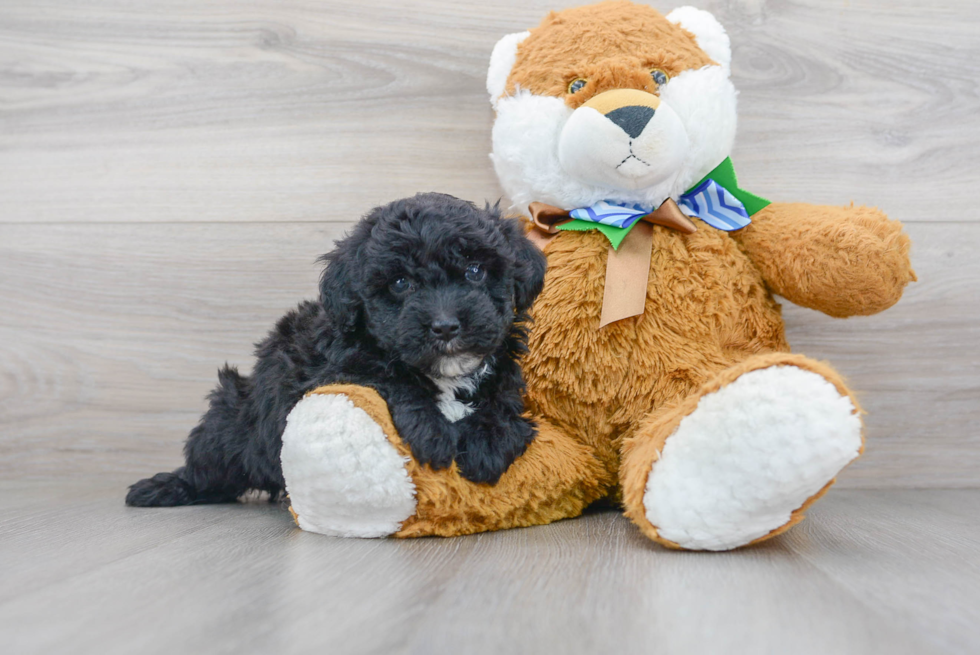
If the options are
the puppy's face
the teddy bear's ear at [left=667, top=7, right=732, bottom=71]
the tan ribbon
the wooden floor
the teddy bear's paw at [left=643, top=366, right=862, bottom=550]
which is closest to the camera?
the teddy bear's paw at [left=643, top=366, right=862, bottom=550]

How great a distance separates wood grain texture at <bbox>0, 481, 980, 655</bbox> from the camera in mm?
676

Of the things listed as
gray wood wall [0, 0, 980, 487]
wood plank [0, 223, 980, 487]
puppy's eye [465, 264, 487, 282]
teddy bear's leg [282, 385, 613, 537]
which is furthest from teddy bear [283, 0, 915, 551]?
wood plank [0, 223, 980, 487]

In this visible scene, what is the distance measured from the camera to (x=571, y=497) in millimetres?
1217

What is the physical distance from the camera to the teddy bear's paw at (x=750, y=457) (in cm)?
89

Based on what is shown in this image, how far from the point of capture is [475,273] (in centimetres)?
105

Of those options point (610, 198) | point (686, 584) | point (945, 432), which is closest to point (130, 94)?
point (610, 198)

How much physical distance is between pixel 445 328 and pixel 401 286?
0.35ft

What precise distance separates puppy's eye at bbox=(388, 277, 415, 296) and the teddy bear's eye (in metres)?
0.57

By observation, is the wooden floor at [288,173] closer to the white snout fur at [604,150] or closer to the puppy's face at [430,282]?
the white snout fur at [604,150]

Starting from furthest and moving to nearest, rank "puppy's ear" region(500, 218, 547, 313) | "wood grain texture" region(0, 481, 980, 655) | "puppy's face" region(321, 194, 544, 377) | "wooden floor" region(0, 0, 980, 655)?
"wooden floor" region(0, 0, 980, 655) < "puppy's ear" region(500, 218, 547, 313) < "puppy's face" region(321, 194, 544, 377) < "wood grain texture" region(0, 481, 980, 655)

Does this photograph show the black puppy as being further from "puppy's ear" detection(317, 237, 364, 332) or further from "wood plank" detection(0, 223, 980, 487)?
"wood plank" detection(0, 223, 980, 487)

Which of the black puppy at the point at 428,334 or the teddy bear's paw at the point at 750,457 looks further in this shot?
the black puppy at the point at 428,334

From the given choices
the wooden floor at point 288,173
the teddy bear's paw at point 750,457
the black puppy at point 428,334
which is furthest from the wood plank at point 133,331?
the teddy bear's paw at point 750,457

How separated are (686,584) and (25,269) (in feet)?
5.18
